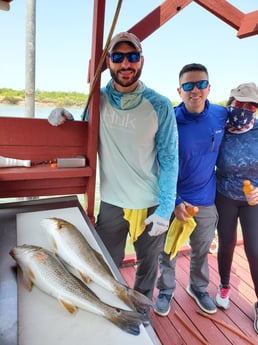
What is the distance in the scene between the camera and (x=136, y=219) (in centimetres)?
155

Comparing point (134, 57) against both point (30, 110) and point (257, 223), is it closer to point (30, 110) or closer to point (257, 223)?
point (30, 110)

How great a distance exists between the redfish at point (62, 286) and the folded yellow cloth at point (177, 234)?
109 centimetres

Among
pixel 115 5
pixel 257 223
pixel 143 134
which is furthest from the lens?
pixel 257 223

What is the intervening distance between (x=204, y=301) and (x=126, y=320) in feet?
5.42

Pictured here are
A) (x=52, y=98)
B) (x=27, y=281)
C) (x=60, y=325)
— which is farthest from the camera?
(x=52, y=98)

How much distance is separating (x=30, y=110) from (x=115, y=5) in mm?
1137

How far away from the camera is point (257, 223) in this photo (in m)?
1.80

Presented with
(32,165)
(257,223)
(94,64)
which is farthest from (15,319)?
(257,223)

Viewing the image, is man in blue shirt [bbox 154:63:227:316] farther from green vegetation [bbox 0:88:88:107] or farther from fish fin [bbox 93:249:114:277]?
fish fin [bbox 93:249:114:277]

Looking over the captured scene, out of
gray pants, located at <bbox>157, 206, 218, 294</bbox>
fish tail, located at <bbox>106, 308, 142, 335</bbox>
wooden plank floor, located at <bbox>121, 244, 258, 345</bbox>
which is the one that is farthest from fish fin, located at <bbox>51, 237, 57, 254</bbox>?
wooden plank floor, located at <bbox>121, 244, 258, 345</bbox>

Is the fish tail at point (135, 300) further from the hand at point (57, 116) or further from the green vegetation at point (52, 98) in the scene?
the green vegetation at point (52, 98)

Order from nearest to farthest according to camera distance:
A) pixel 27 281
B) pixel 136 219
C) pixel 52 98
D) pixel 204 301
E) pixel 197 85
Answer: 1. pixel 27 281
2. pixel 136 219
3. pixel 197 85
4. pixel 52 98
5. pixel 204 301

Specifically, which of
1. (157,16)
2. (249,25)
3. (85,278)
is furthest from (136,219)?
(249,25)

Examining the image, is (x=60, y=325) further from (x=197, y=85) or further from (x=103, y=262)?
(x=197, y=85)
